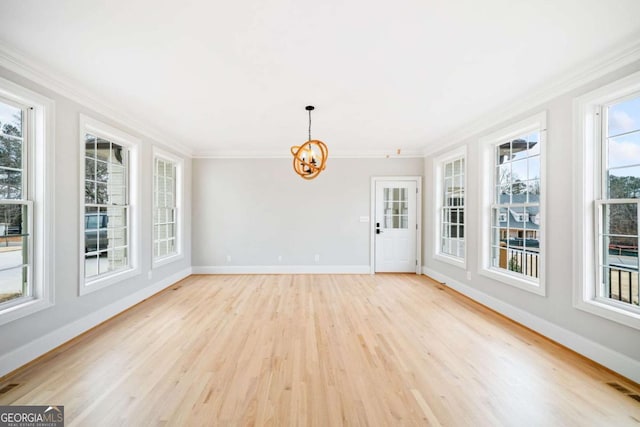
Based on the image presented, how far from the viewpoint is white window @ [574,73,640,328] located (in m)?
2.24

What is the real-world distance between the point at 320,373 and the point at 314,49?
8.64 ft

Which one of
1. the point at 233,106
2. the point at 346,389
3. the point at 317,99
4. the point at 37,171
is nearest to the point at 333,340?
the point at 346,389

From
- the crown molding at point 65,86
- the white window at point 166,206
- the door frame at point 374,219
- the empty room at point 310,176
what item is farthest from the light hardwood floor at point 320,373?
the crown molding at point 65,86

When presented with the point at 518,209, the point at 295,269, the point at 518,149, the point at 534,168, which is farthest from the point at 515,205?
the point at 295,269

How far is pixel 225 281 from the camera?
5.16 metres

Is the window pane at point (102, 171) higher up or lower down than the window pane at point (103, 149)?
lower down

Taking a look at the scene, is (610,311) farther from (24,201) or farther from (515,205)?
(24,201)

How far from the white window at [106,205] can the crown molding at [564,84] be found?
16.2ft

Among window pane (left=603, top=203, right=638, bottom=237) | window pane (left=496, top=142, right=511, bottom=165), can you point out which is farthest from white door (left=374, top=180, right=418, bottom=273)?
window pane (left=603, top=203, right=638, bottom=237)

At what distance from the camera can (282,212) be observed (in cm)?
579

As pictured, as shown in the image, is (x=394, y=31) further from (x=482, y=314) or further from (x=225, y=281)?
(x=225, y=281)

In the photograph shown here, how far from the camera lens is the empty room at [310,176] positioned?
183cm

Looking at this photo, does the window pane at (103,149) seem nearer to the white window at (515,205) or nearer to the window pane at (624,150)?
the white window at (515,205)

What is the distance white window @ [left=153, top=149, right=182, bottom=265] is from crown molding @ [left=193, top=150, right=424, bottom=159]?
698 mm
